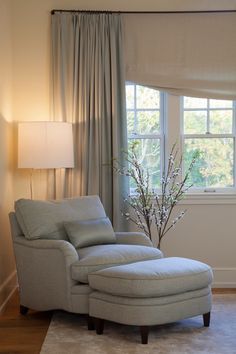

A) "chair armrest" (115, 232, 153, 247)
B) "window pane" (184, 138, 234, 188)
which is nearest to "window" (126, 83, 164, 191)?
"window pane" (184, 138, 234, 188)

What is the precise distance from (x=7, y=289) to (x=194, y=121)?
7.55 feet

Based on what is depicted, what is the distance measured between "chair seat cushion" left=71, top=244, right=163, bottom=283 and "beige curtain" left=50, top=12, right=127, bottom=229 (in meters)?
0.93

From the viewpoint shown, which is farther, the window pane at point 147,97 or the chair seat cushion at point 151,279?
the window pane at point 147,97

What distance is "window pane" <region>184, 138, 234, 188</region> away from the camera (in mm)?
4941

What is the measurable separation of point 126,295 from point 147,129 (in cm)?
210

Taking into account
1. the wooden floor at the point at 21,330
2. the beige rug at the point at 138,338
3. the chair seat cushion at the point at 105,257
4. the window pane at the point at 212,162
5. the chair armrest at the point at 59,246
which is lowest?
the wooden floor at the point at 21,330

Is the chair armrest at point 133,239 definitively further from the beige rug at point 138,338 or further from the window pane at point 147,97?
the window pane at point 147,97

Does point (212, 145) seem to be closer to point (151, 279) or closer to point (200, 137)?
point (200, 137)

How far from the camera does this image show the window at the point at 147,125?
4.95m

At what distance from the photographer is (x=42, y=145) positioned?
4211mm

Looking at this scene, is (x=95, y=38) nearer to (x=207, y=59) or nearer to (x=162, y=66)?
(x=162, y=66)

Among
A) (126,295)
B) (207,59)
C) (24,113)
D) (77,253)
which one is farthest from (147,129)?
(126,295)

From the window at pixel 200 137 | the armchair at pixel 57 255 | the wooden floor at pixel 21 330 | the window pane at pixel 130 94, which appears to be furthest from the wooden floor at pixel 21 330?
the window pane at pixel 130 94

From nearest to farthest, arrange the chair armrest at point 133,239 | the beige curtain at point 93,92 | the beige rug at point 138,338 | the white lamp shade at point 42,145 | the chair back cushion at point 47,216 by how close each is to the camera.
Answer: the beige rug at point 138,338
the chair back cushion at point 47,216
the chair armrest at point 133,239
the white lamp shade at point 42,145
the beige curtain at point 93,92
